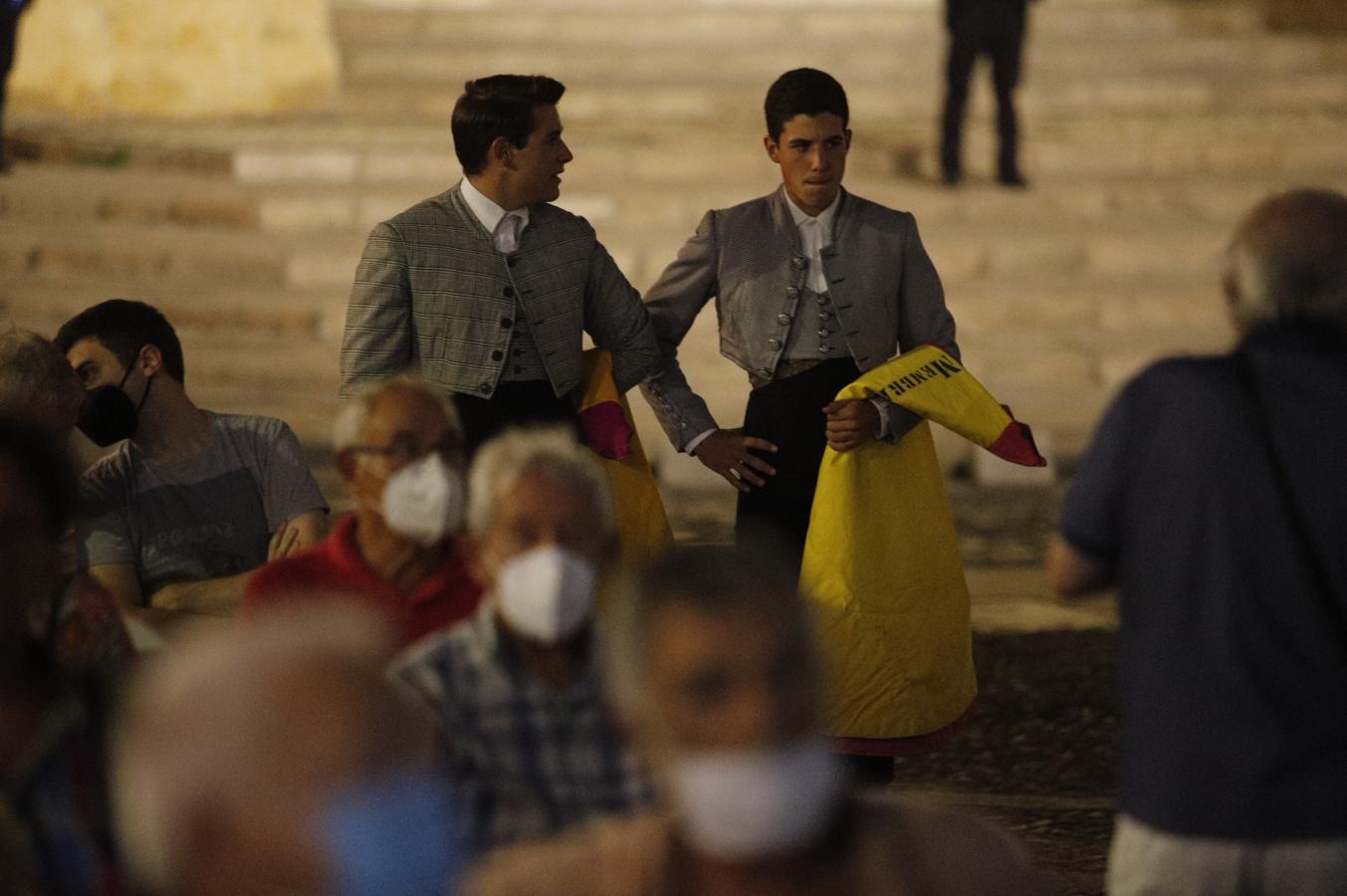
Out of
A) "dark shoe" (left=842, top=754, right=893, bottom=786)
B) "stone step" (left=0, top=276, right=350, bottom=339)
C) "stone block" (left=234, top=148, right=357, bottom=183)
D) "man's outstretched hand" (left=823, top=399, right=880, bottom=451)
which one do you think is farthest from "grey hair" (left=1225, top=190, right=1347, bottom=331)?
"stone block" (left=234, top=148, right=357, bottom=183)

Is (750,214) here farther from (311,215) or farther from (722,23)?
(722,23)

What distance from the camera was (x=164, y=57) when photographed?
578 inches

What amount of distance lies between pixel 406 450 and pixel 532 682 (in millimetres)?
636

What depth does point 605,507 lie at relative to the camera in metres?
3.25

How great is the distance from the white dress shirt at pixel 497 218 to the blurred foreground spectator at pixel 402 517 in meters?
1.26

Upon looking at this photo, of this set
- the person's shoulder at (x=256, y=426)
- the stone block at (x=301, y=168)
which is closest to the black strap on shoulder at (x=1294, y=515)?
the person's shoulder at (x=256, y=426)

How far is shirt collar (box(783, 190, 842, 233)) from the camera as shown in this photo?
16.9 ft

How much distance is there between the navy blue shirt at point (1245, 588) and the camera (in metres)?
3.02

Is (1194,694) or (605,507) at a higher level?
(605,507)

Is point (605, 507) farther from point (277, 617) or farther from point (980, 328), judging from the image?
point (980, 328)

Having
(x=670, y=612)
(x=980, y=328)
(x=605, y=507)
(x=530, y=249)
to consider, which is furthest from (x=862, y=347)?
(x=980, y=328)

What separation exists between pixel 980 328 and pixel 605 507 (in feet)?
27.5

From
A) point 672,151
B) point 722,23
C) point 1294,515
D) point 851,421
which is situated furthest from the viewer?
point 722,23

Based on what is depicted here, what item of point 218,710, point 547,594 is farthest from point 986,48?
point 218,710
